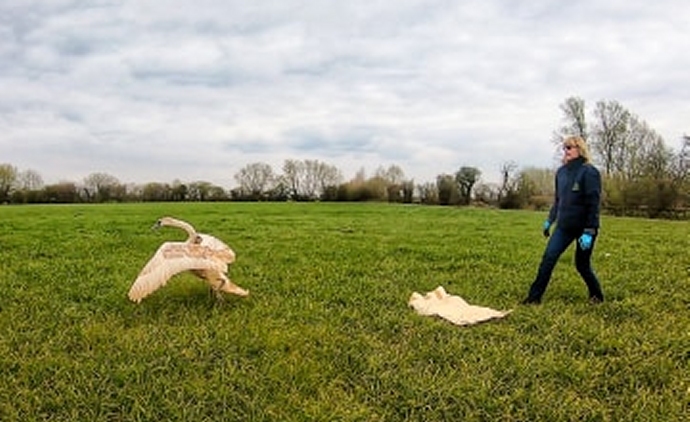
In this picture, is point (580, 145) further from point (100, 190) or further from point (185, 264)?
point (100, 190)

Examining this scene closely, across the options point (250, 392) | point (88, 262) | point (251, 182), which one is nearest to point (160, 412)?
point (250, 392)

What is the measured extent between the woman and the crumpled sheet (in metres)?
1.14

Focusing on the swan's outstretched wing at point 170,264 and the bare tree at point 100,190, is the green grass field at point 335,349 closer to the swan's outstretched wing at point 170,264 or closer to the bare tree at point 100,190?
the swan's outstretched wing at point 170,264

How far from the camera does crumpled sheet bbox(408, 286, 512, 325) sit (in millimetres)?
7387

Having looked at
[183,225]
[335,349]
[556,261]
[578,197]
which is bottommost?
[335,349]

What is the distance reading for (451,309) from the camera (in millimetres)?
7859

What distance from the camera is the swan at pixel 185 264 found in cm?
683

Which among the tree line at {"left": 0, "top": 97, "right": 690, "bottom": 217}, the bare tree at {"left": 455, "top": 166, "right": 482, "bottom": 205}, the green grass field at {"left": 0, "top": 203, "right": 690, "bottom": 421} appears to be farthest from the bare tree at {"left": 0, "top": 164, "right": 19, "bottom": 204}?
the green grass field at {"left": 0, "top": 203, "right": 690, "bottom": 421}

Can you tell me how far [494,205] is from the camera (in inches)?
2509

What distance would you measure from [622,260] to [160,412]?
37.7 feet

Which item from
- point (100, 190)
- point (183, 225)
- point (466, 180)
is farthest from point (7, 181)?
point (183, 225)

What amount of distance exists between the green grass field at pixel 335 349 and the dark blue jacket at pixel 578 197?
1.19m

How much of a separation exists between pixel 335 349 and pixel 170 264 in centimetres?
235

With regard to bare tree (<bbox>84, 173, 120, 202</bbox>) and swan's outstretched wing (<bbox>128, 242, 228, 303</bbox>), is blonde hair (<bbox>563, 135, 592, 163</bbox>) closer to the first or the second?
swan's outstretched wing (<bbox>128, 242, 228, 303</bbox>)
